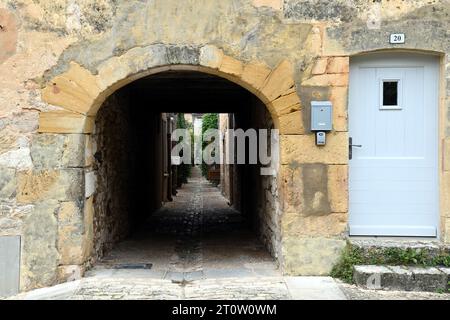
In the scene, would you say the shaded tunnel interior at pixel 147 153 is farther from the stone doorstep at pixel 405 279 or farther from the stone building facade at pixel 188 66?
the stone doorstep at pixel 405 279

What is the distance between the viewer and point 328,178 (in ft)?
15.9

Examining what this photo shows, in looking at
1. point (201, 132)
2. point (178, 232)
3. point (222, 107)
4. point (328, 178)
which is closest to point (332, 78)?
point (328, 178)

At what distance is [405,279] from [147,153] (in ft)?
22.3

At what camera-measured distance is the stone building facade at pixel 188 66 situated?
15.6 feet

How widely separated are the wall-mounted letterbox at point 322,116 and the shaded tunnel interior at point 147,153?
972 mm

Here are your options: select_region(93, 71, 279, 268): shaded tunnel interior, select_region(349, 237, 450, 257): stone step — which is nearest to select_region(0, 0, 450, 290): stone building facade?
select_region(349, 237, 450, 257): stone step

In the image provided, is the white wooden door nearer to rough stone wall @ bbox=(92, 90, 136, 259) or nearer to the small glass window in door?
the small glass window in door

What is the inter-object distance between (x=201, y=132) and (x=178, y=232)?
18.0 metres

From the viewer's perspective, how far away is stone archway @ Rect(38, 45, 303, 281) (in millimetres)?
4785

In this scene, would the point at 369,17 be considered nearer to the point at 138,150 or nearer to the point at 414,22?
the point at 414,22

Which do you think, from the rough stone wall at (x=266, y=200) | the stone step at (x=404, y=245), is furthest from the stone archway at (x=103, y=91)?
the stone step at (x=404, y=245)

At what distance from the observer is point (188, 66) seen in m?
4.89

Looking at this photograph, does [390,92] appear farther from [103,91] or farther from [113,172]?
[113,172]

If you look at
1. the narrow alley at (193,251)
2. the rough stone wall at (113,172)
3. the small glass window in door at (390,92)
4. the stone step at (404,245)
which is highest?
the small glass window in door at (390,92)
